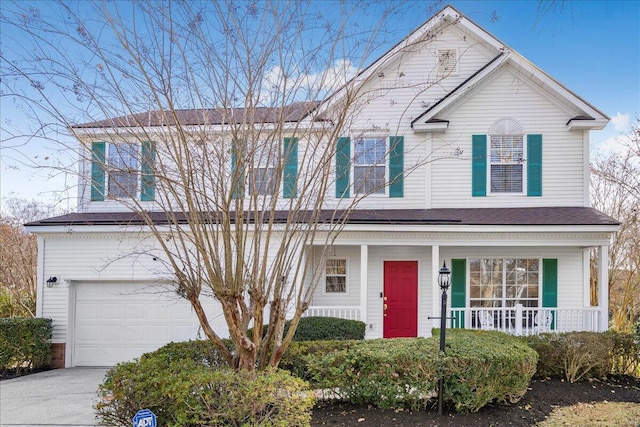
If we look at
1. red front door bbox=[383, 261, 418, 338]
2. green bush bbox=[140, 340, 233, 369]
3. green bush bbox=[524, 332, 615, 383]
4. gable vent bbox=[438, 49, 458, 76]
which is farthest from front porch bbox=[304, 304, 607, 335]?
gable vent bbox=[438, 49, 458, 76]

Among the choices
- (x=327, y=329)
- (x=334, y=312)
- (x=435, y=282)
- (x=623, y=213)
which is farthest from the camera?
(x=623, y=213)

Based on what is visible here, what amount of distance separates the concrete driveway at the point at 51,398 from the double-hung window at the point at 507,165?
31.8 ft

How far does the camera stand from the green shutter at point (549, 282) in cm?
1127

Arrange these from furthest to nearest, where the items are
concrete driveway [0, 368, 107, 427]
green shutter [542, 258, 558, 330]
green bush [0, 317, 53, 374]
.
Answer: green shutter [542, 258, 558, 330]
green bush [0, 317, 53, 374]
concrete driveway [0, 368, 107, 427]

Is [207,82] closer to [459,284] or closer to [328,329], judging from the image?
[328,329]

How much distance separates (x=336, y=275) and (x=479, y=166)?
4438mm

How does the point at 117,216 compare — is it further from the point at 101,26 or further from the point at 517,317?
the point at 517,317

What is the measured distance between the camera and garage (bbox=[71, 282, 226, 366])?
11.1m

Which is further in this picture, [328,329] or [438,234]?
[438,234]

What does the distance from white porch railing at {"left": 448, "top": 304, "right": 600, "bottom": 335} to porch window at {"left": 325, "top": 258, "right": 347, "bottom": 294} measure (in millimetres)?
2733

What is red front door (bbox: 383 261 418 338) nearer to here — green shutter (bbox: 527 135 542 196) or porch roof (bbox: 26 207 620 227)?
porch roof (bbox: 26 207 620 227)

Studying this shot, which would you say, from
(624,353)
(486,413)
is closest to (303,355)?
(486,413)

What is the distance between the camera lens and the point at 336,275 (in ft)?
39.3

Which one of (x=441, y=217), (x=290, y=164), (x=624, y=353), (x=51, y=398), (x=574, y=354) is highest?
(x=290, y=164)
